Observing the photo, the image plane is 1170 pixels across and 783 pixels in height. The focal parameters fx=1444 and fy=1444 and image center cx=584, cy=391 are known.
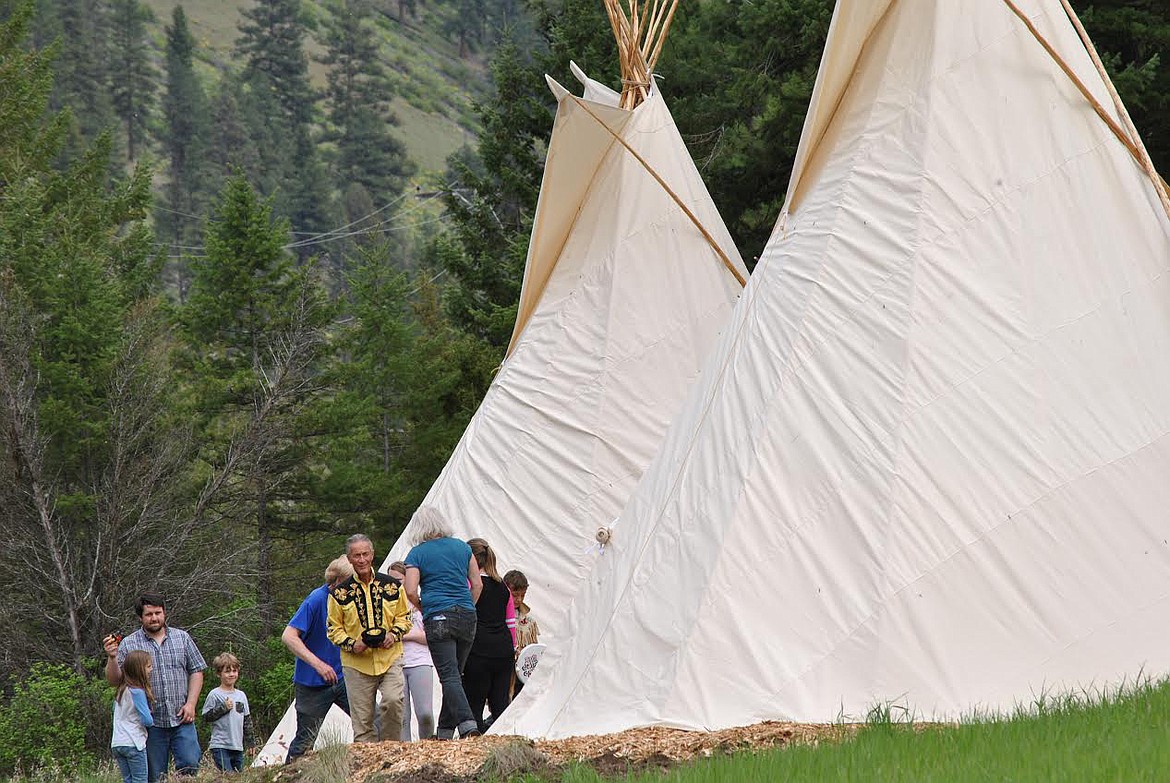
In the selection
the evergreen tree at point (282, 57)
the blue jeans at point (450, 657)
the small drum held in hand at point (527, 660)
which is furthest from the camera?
the evergreen tree at point (282, 57)

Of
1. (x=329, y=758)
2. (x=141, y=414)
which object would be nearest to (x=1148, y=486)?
(x=329, y=758)

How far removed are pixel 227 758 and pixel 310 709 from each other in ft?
3.74

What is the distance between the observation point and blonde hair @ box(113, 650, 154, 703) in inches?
304

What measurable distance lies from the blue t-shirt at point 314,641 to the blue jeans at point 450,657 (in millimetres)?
578

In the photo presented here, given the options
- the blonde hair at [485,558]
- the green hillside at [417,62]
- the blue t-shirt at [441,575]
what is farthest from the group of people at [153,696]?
the green hillside at [417,62]

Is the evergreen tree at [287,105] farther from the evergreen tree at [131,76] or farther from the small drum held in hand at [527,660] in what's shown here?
the small drum held in hand at [527,660]

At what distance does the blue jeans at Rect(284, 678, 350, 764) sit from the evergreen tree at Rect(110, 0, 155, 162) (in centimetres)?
7480

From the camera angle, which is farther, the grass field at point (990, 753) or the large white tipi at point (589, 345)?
the large white tipi at point (589, 345)

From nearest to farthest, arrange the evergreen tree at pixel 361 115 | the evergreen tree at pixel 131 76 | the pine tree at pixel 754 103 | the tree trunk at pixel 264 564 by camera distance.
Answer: the pine tree at pixel 754 103 < the tree trunk at pixel 264 564 < the evergreen tree at pixel 131 76 < the evergreen tree at pixel 361 115

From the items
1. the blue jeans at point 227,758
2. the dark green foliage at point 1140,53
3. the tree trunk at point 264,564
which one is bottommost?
the tree trunk at point 264,564

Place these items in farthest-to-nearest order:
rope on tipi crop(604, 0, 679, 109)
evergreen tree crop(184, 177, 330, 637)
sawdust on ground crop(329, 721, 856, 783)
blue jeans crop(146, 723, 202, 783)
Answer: evergreen tree crop(184, 177, 330, 637) → rope on tipi crop(604, 0, 679, 109) → blue jeans crop(146, 723, 202, 783) → sawdust on ground crop(329, 721, 856, 783)

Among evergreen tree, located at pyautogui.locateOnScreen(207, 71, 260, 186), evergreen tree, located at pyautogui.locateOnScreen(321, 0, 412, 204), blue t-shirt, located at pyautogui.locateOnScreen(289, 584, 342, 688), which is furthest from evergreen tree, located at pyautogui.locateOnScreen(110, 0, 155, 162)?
blue t-shirt, located at pyautogui.locateOnScreen(289, 584, 342, 688)

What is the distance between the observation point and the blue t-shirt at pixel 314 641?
800cm

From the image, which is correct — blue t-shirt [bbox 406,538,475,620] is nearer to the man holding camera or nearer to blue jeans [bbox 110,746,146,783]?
the man holding camera
